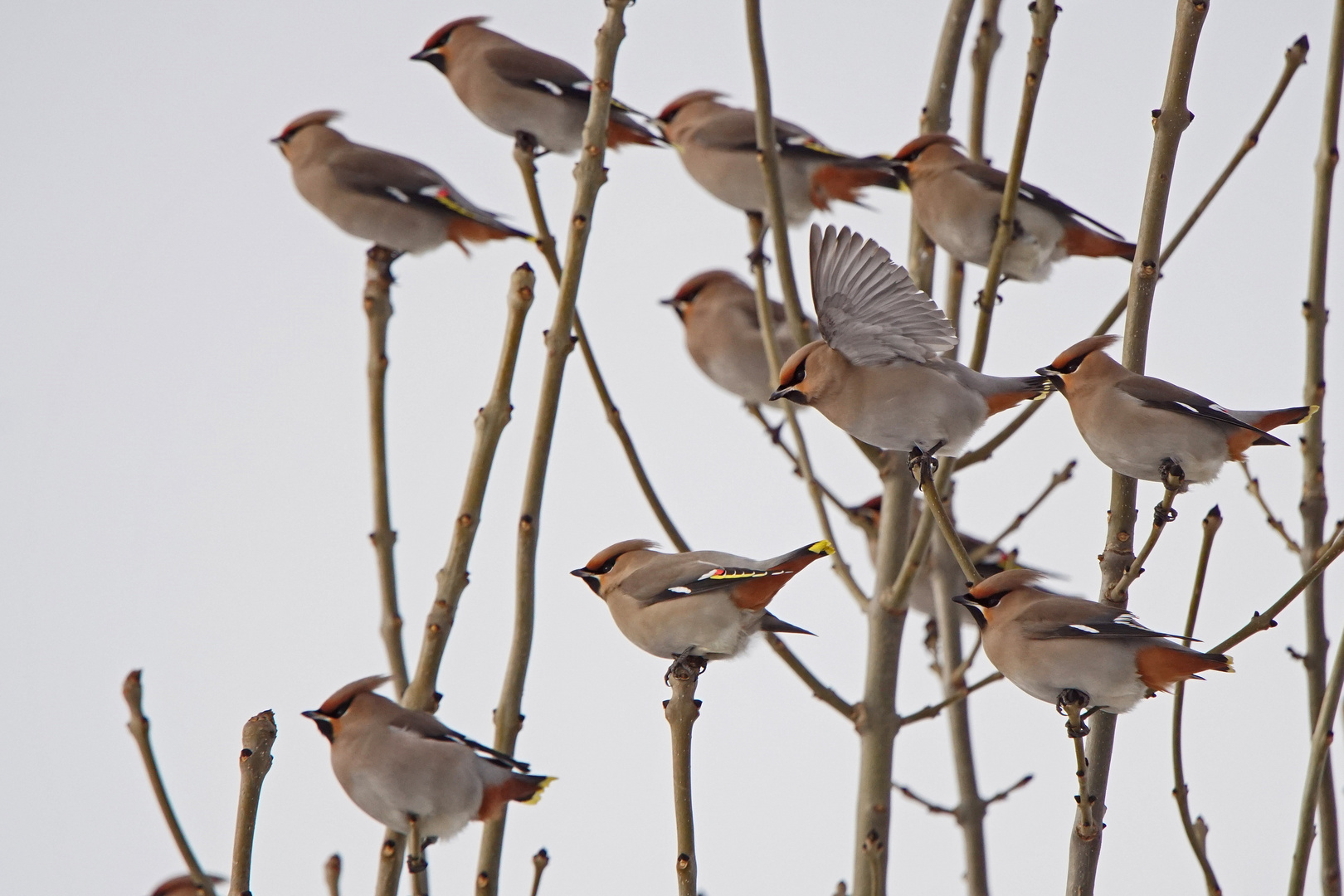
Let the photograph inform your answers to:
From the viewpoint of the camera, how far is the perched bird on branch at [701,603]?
253 centimetres

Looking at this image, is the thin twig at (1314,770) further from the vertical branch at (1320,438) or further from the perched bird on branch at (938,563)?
the perched bird on branch at (938,563)

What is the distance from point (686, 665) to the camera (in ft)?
8.24

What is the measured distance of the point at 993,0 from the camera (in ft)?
10.7

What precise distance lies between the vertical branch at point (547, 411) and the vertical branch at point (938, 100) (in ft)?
3.97

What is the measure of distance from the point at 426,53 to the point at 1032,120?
2.08m

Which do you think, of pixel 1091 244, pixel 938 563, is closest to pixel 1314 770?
pixel 1091 244

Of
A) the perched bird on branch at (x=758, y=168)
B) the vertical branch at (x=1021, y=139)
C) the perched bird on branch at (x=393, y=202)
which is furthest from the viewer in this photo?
the perched bird on branch at (x=758, y=168)

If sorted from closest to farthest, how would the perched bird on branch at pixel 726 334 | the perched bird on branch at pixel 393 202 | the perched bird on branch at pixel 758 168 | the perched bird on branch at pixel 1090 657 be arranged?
the perched bird on branch at pixel 1090 657 → the perched bird on branch at pixel 393 202 → the perched bird on branch at pixel 758 168 → the perched bird on branch at pixel 726 334

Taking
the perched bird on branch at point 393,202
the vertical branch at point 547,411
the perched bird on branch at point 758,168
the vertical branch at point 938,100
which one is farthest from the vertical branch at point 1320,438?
the perched bird on branch at point 393,202

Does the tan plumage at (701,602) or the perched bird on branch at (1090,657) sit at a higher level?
the tan plumage at (701,602)

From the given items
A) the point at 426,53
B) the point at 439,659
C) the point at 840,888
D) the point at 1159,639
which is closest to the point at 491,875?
the point at 439,659

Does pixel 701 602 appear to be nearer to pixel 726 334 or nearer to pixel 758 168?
pixel 758 168

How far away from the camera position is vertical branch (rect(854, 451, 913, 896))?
2.91 metres

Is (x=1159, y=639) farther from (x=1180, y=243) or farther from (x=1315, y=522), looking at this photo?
(x=1180, y=243)
